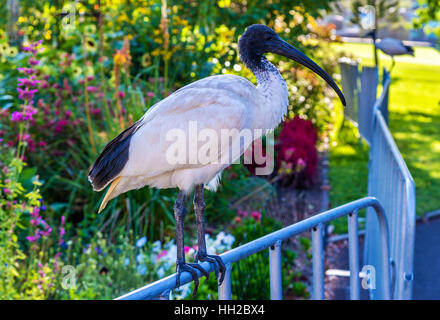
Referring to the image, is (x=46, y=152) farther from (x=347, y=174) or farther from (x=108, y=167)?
(x=347, y=174)

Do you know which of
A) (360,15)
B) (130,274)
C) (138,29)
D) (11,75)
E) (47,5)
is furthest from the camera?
(360,15)

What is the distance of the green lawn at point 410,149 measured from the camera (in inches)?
324

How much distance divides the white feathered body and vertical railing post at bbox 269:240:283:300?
2.63ft

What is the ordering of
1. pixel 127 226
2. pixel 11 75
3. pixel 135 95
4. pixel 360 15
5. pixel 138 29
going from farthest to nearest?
pixel 360 15 → pixel 138 29 → pixel 11 75 → pixel 135 95 → pixel 127 226

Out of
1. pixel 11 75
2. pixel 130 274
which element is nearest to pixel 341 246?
pixel 130 274

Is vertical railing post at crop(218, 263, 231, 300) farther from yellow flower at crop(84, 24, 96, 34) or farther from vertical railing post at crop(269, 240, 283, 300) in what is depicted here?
yellow flower at crop(84, 24, 96, 34)

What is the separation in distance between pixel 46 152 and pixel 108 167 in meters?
3.17

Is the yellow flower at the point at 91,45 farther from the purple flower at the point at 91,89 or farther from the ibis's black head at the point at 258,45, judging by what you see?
the ibis's black head at the point at 258,45

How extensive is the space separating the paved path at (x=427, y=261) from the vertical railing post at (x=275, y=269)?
3.17 metres

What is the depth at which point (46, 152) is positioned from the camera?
19.8 feet

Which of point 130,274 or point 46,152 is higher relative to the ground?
point 46,152

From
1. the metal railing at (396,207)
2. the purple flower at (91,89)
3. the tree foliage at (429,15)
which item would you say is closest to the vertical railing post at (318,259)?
the metal railing at (396,207)

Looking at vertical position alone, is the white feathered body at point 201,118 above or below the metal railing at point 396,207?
above

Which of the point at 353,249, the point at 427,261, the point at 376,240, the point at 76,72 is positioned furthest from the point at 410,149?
the point at 353,249
